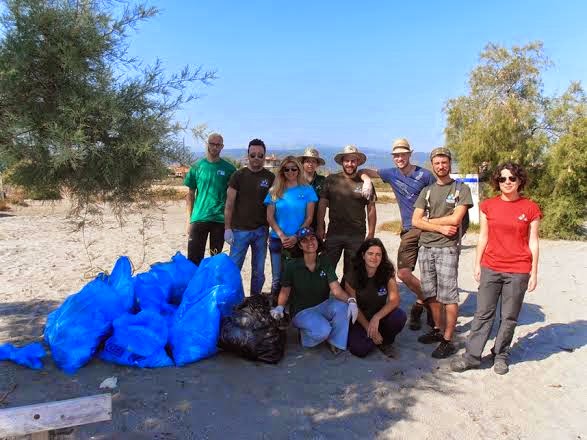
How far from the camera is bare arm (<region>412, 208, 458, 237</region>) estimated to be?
14.2 ft

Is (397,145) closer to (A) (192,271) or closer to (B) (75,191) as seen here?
(A) (192,271)

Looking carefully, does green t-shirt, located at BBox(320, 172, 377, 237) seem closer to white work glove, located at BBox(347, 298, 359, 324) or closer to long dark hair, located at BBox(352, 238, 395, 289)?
long dark hair, located at BBox(352, 238, 395, 289)

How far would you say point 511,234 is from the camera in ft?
12.8

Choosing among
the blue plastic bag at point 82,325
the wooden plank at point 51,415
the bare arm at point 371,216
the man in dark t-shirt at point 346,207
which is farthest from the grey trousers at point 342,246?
the wooden plank at point 51,415

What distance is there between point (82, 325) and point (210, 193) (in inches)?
75.1

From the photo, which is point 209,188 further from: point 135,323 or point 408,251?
point 408,251

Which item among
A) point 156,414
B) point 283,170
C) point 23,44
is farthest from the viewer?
point 283,170

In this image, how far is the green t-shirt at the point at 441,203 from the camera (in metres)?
4.33

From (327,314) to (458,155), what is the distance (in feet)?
35.6

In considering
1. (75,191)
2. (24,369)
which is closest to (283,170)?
(75,191)

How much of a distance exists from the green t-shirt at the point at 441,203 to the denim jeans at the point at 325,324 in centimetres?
108

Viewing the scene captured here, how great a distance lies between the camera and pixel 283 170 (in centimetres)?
459

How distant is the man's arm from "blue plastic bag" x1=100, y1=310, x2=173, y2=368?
2.52 meters

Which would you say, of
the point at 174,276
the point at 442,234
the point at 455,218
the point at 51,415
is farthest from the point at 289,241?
the point at 51,415
